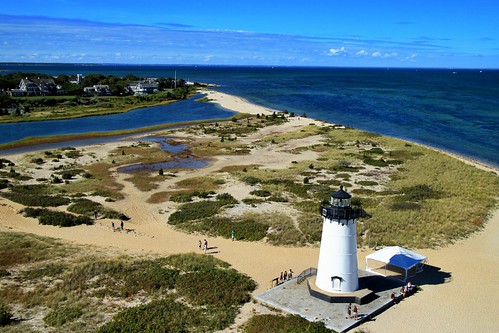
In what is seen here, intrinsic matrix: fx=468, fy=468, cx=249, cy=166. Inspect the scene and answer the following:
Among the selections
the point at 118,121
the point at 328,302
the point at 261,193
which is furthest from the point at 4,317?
the point at 118,121

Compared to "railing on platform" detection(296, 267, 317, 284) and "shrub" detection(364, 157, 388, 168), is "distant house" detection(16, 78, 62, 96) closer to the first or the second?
"shrub" detection(364, 157, 388, 168)

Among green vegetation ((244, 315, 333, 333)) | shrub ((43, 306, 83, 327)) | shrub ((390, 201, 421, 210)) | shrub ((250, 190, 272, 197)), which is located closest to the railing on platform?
green vegetation ((244, 315, 333, 333))

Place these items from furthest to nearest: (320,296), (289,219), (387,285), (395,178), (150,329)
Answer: (395,178), (289,219), (387,285), (320,296), (150,329)

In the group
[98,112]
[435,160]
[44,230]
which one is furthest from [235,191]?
[98,112]

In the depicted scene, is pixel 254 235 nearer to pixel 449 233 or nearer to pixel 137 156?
pixel 449 233

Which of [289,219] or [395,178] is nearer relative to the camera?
[289,219]

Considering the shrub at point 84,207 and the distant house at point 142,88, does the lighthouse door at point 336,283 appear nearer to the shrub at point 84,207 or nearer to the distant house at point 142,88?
the shrub at point 84,207

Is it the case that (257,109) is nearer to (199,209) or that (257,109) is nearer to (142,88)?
(142,88)

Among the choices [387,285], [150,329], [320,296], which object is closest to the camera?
[150,329]
